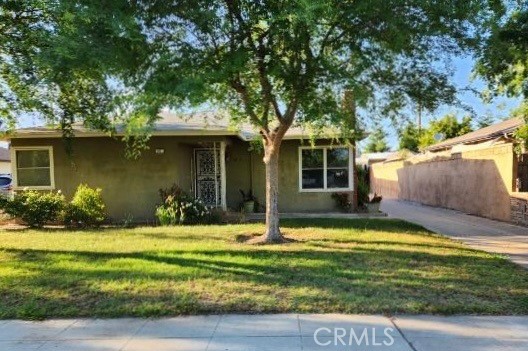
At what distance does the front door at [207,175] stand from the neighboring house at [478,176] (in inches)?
370

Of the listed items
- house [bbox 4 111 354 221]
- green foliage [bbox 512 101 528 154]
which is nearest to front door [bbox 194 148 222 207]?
house [bbox 4 111 354 221]

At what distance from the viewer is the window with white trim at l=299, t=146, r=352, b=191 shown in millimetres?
16062

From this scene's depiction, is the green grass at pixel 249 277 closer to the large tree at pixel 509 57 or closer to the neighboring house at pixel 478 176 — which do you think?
the large tree at pixel 509 57

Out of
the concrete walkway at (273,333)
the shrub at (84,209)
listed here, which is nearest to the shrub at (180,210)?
the shrub at (84,209)

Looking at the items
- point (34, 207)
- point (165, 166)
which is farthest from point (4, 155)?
point (165, 166)

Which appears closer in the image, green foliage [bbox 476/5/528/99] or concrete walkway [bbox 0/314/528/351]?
concrete walkway [bbox 0/314/528/351]

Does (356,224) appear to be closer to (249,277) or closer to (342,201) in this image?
(342,201)

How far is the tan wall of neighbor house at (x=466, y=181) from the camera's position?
49.5 ft

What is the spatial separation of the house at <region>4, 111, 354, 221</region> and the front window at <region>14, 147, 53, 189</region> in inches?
1.2

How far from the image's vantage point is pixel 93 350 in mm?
4676

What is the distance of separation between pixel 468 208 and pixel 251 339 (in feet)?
50.8

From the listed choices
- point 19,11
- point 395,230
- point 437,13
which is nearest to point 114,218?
point 19,11

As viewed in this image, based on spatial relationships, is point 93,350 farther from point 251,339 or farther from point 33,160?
point 33,160

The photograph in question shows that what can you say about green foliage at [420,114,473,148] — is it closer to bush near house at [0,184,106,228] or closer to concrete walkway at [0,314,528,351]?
bush near house at [0,184,106,228]
